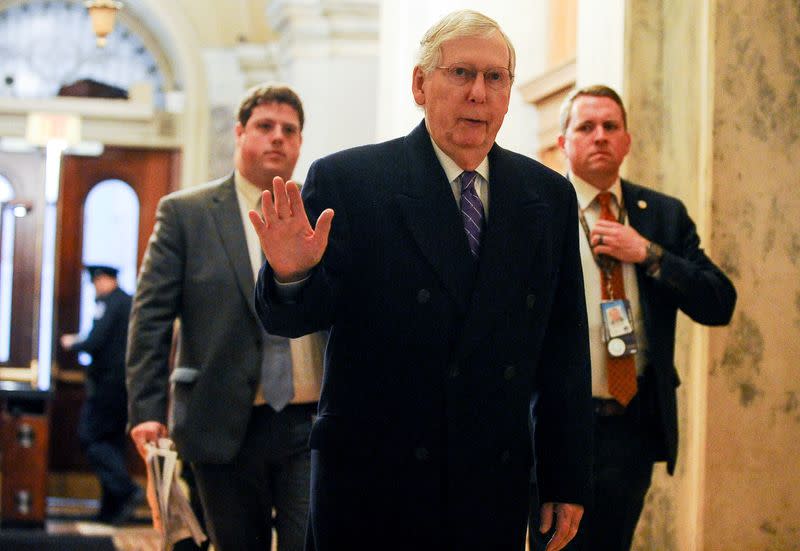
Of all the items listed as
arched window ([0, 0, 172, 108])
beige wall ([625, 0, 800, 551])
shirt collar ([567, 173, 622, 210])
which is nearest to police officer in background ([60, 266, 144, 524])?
arched window ([0, 0, 172, 108])

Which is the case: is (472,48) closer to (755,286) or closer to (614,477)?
(614,477)

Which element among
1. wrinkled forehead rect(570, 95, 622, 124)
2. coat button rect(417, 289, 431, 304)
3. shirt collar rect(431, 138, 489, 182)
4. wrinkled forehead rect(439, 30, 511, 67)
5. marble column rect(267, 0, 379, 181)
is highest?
marble column rect(267, 0, 379, 181)

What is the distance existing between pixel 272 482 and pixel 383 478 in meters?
1.49

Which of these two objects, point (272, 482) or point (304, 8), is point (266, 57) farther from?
point (272, 482)

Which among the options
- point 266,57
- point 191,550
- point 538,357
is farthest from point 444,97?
point 266,57

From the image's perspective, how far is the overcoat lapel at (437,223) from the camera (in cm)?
255

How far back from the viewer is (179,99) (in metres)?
13.2

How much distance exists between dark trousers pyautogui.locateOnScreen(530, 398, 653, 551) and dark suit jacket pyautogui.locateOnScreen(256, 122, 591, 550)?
125 cm

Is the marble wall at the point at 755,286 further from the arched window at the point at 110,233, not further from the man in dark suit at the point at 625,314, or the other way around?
the arched window at the point at 110,233

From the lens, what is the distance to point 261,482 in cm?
393

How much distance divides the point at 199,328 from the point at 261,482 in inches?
19.1

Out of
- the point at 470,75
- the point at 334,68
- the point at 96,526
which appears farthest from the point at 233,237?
the point at 334,68

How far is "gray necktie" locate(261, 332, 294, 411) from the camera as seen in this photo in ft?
12.7

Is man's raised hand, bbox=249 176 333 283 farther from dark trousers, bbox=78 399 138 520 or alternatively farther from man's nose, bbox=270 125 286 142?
dark trousers, bbox=78 399 138 520
